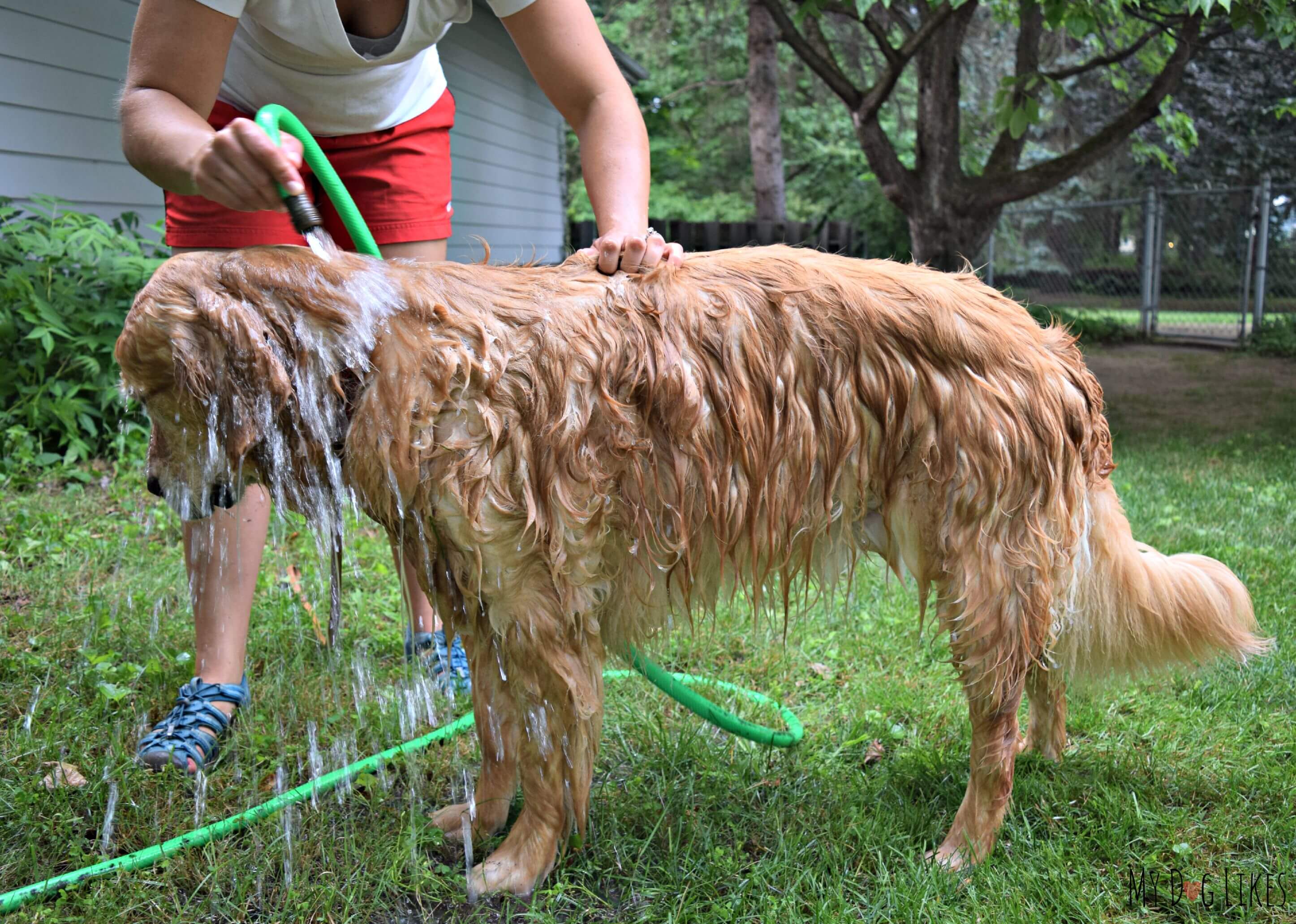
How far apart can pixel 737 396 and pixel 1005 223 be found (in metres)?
20.7

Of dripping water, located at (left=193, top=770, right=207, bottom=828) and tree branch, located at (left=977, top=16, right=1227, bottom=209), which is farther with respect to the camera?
tree branch, located at (left=977, top=16, right=1227, bottom=209)

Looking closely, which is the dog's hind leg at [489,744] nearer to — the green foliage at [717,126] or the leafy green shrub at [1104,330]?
the leafy green shrub at [1104,330]

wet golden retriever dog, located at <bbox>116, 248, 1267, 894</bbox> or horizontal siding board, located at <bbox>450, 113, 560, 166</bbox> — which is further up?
horizontal siding board, located at <bbox>450, 113, 560, 166</bbox>

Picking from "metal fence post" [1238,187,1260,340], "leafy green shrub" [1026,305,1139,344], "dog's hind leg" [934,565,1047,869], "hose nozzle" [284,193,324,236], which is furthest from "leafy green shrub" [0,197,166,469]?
"metal fence post" [1238,187,1260,340]

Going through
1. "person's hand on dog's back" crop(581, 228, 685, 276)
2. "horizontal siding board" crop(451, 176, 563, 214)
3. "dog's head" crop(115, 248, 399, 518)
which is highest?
"horizontal siding board" crop(451, 176, 563, 214)

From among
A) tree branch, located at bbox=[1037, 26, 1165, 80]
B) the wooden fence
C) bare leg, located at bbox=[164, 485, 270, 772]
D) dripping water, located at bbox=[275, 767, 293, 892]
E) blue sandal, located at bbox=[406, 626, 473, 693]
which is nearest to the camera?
dripping water, located at bbox=[275, 767, 293, 892]

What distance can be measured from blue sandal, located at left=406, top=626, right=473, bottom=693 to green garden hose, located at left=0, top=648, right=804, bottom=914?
0.20 m

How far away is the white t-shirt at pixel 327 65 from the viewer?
2.23 m

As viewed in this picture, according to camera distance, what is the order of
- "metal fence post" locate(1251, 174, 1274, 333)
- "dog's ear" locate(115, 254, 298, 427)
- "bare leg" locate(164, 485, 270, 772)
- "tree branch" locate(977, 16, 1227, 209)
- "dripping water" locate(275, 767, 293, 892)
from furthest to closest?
1. "metal fence post" locate(1251, 174, 1274, 333)
2. "tree branch" locate(977, 16, 1227, 209)
3. "bare leg" locate(164, 485, 270, 772)
4. "dripping water" locate(275, 767, 293, 892)
5. "dog's ear" locate(115, 254, 298, 427)

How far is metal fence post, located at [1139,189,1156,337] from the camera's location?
551 inches

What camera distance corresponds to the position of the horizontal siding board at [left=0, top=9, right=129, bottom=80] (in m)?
5.91

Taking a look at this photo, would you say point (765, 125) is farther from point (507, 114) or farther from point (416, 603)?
point (416, 603)

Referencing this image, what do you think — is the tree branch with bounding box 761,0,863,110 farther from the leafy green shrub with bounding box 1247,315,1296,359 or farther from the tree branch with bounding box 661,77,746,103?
the tree branch with bounding box 661,77,746,103

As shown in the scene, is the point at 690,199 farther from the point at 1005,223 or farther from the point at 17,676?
the point at 17,676
